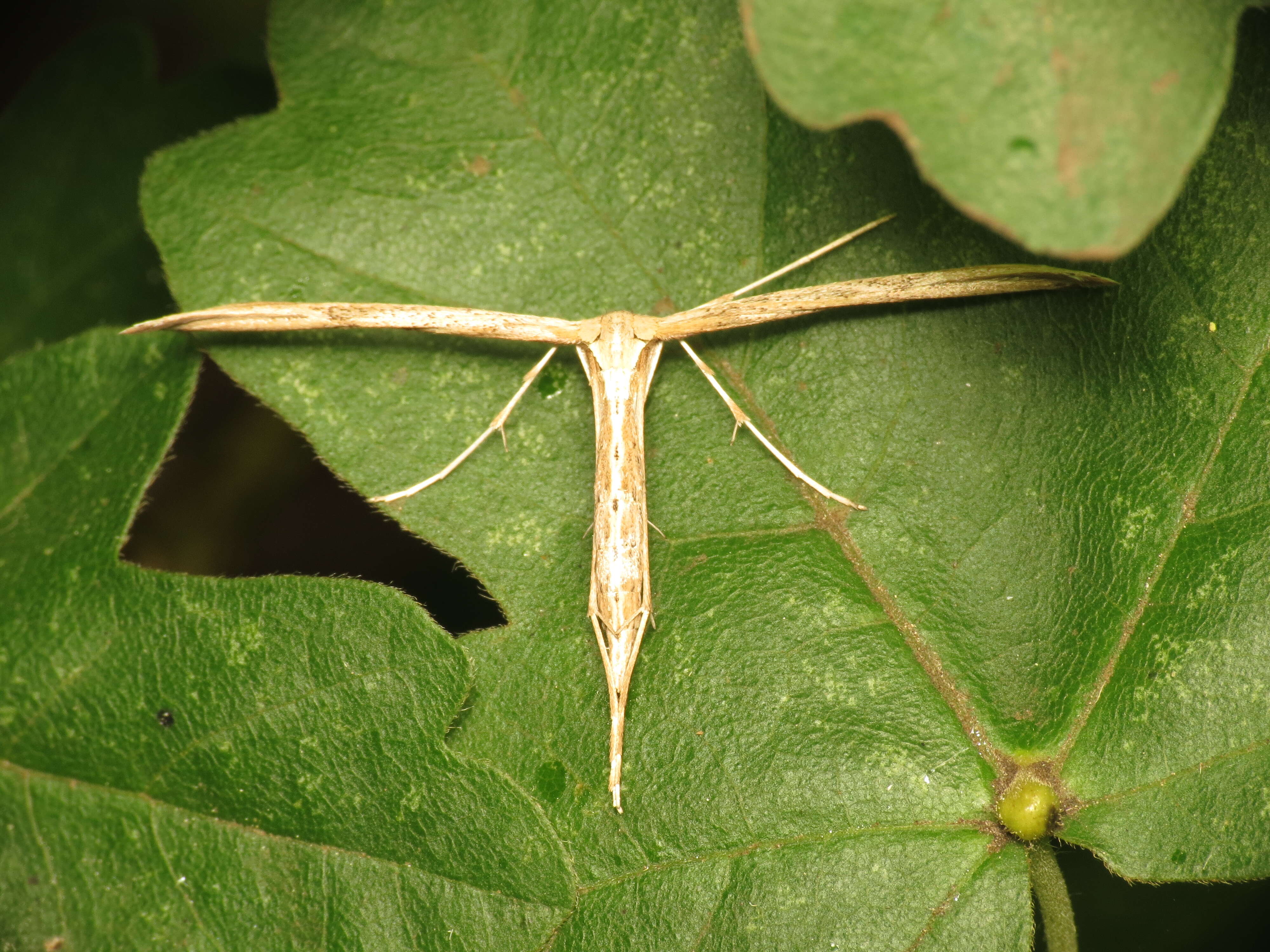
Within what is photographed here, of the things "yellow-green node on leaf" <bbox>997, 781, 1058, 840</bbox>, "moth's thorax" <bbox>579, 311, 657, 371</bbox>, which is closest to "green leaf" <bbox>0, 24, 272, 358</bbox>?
"moth's thorax" <bbox>579, 311, 657, 371</bbox>

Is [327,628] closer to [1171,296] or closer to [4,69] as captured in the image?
[1171,296]

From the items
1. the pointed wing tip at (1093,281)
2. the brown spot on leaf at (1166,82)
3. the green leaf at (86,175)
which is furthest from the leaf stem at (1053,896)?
the green leaf at (86,175)

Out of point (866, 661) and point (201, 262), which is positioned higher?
point (201, 262)

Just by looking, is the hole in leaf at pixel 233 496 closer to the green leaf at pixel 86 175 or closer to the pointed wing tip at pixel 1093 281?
the green leaf at pixel 86 175

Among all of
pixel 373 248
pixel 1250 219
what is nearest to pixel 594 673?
pixel 373 248

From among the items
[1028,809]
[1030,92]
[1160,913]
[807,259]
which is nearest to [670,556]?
[807,259]

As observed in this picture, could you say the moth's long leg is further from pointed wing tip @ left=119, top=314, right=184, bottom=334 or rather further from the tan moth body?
pointed wing tip @ left=119, top=314, right=184, bottom=334
